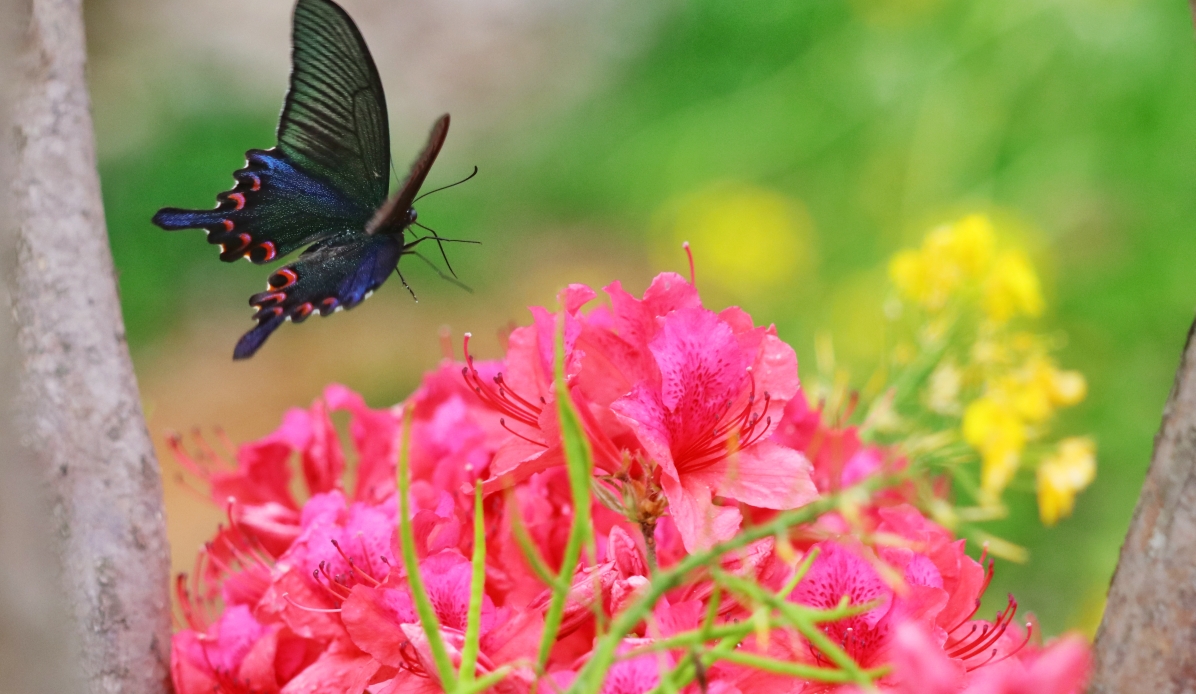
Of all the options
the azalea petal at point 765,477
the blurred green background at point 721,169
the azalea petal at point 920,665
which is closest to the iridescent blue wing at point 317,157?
the azalea petal at point 765,477

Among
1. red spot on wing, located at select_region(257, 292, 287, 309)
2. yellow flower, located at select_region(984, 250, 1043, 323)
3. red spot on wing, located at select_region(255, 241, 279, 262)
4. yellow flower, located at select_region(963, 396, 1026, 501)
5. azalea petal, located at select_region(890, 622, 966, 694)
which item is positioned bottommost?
yellow flower, located at select_region(963, 396, 1026, 501)

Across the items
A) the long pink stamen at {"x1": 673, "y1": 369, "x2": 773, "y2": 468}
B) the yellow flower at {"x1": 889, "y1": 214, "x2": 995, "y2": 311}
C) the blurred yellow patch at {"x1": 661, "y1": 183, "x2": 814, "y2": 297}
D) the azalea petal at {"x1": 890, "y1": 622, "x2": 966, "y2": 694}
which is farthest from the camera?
the blurred yellow patch at {"x1": 661, "y1": 183, "x2": 814, "y2": 297}

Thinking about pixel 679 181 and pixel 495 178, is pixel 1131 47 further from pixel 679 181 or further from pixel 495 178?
pixel 495 178

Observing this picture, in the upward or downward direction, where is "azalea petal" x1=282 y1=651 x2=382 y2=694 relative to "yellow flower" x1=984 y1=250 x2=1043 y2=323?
upward

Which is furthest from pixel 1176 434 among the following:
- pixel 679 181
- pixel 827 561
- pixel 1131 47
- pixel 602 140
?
pixel 602 140

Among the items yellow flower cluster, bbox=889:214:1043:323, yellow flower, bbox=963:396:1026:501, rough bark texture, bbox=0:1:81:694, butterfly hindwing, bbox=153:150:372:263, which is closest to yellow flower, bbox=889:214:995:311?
yellow flower cluster, bbox=889:214:1043:323

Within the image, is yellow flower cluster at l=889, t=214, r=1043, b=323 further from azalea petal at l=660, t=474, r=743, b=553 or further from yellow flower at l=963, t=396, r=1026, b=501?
azalea petal at l=660, t=474, r=743, b=553

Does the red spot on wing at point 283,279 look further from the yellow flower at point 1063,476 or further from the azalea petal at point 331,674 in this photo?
the yellow flower at point 1063,476

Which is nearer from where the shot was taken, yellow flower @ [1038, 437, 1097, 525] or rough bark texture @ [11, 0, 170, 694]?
rough bark texture @ [11, 0, 170, 694]

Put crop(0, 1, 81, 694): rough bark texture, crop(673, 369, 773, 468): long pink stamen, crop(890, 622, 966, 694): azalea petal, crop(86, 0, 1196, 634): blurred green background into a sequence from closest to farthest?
crop(890, 622, 966, 694): azalea petal → crop(0, 1, 81, 694): rough bark texture → crop(673, 369, 773, 468): long pink stamen → crop(86, 0, 1196, 634): blurred green background
